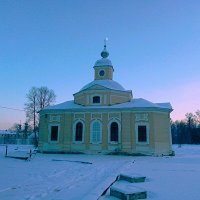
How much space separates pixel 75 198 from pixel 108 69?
2544 cm

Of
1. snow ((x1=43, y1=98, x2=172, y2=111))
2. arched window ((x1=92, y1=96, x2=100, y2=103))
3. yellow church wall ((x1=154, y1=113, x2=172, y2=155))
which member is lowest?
yellow church wall ((x1=154, y1=113, x2=172, y2=155))

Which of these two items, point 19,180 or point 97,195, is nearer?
point 97,195

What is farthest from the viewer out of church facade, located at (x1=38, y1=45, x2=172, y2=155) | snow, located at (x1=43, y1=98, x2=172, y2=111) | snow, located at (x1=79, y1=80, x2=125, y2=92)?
snow, located at (x1=79, y1=80, x2=125, y2=92)

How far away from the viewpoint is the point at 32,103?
37531 millimetres

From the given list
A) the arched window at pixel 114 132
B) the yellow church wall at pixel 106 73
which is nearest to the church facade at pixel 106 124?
the arched window at pixel 114 132

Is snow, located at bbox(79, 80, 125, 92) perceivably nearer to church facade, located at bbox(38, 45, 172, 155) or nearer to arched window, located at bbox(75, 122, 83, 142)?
church facade, located at bbox(38, 45, 172, 155)

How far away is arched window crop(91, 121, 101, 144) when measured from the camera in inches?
1017

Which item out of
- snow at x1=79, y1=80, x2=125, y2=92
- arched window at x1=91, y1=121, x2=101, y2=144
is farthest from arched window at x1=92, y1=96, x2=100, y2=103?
arched window at x1=91, y1=121, x2=101, y2=144

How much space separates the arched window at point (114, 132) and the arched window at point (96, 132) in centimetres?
A: 133

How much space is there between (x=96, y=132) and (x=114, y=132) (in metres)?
2.00

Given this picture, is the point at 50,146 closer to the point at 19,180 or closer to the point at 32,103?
the point at 32,103

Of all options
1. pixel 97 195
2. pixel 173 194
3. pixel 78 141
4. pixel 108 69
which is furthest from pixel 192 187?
pixel 108 69

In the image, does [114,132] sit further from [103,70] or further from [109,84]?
[103,70]

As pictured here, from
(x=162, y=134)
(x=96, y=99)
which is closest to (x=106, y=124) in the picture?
(x=96, y=99)
